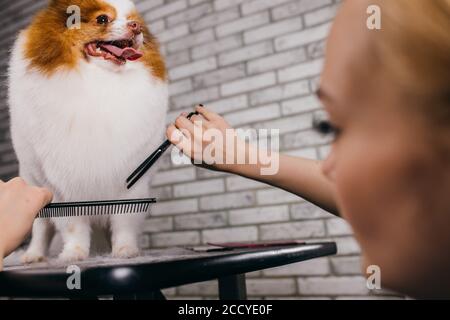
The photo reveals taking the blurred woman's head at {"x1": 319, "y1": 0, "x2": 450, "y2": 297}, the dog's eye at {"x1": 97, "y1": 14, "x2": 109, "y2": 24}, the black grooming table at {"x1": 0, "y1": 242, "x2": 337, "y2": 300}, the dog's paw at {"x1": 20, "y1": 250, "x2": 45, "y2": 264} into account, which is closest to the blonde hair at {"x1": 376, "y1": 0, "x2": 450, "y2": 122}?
the blurred woman's head at {"x1": 319, "y1": 0, "x2": 450, "y2": 297}

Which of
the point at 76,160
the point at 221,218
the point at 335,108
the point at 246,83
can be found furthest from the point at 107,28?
the point at 221,218

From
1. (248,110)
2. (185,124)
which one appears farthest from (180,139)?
(248,110)

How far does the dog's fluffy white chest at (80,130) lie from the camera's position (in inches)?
35.7

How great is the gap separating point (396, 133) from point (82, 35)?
2.33ft

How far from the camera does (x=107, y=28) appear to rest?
0.91 m

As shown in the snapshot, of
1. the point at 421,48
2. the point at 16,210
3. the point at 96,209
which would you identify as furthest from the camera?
the point at 96,209

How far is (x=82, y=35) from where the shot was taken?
906mm

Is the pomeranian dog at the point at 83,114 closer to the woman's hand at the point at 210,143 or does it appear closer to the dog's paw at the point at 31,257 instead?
the dog's paw at the point at 31,257

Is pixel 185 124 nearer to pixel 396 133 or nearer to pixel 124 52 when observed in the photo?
pixel 124 52

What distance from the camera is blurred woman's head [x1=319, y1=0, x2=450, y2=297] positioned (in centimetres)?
42

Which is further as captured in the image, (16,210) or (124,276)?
(16,210)

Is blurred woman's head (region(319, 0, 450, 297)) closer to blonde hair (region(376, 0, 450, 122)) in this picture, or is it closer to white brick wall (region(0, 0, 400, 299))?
blonde hair (region(376, 0, 450, 122))

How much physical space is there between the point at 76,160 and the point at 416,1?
721 millimetres
